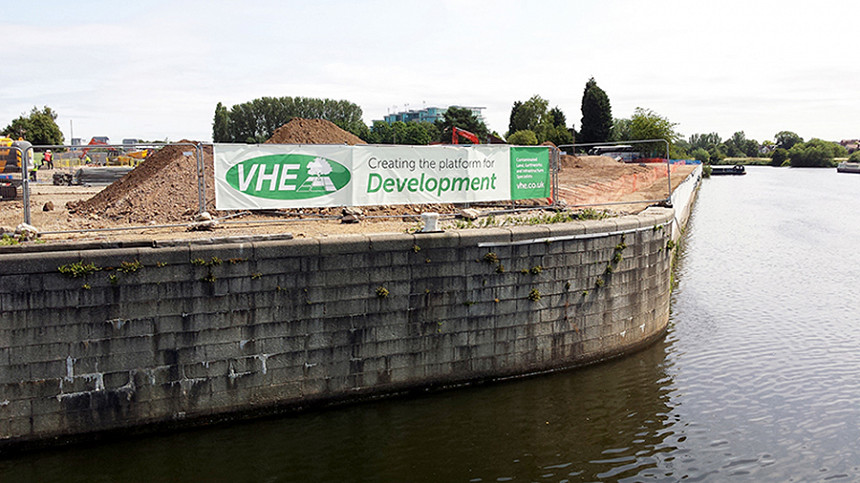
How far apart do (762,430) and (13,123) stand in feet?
257

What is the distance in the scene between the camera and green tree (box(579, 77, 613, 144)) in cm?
9503

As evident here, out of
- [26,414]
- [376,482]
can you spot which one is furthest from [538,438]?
[26,414]

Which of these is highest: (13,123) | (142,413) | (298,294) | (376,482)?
(13,123)

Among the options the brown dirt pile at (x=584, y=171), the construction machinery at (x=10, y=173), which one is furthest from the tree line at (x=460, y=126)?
the construction machinery at (x=10, y=173)

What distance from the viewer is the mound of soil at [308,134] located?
786 inches

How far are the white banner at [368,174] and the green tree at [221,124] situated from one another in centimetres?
10861

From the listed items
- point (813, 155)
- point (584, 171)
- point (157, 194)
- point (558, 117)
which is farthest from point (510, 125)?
point (157, 194)

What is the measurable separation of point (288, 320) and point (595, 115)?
300 feet

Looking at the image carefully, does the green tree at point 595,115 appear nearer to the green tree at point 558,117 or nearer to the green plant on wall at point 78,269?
the green tree at point 558,117

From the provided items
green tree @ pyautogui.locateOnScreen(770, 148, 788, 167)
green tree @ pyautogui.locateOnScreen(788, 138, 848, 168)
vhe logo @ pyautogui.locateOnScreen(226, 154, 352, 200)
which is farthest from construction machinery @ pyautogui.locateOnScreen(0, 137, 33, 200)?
green tree @ pyautogui.locateOnScreen(770, 148, 788, 167)

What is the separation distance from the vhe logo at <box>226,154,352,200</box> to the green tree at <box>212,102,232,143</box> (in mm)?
109575

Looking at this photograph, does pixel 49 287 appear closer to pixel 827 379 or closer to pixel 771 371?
pixel 771 371

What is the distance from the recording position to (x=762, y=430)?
10.8 meters

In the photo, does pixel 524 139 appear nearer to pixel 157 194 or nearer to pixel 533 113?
pixel 533 113
